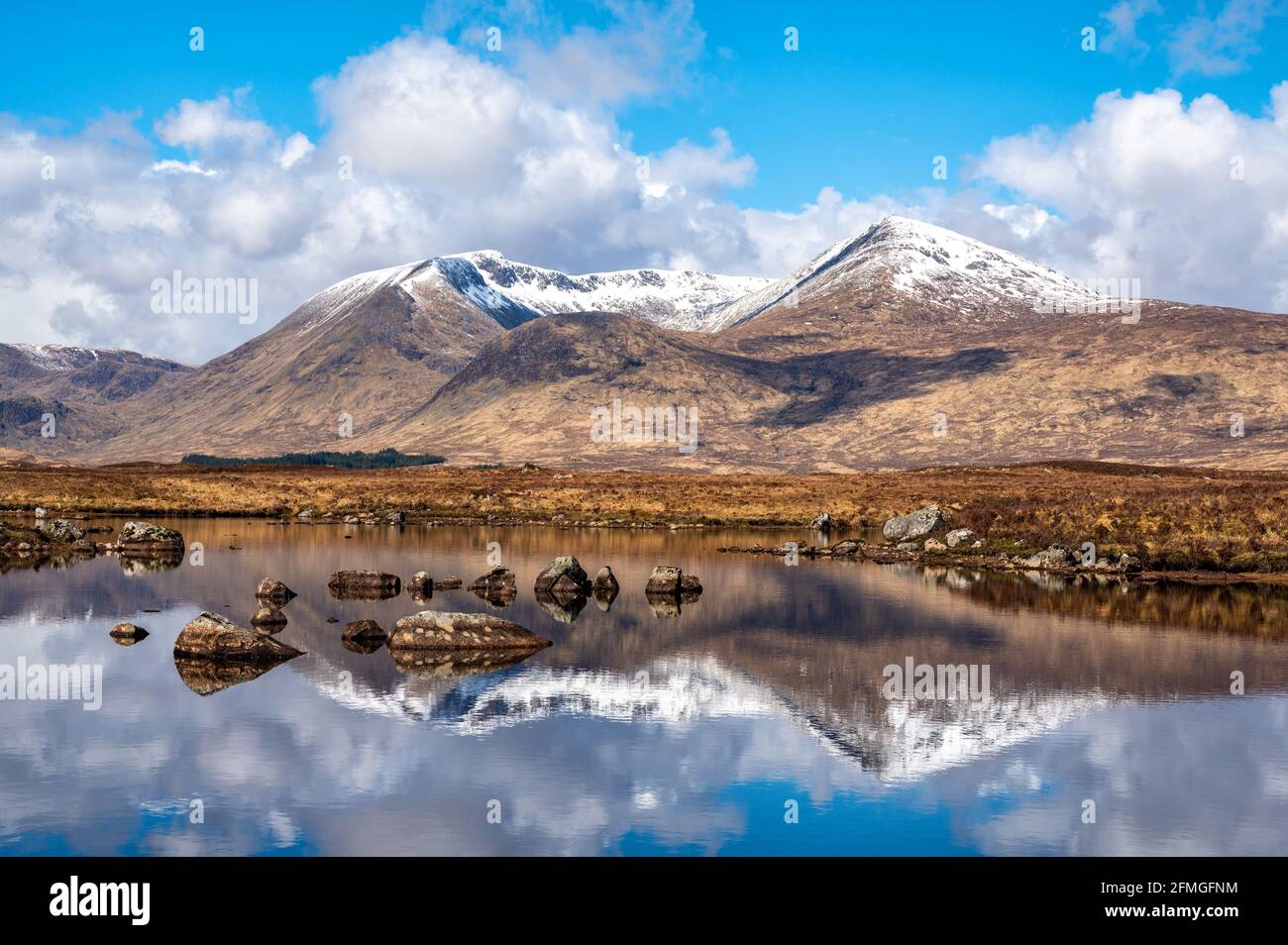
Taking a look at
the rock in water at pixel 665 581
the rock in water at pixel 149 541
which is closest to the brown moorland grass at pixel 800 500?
the rock in water at pixel 665 581

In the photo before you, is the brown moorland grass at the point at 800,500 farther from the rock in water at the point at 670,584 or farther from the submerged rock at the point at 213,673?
the submerged rock at the point at 213,673

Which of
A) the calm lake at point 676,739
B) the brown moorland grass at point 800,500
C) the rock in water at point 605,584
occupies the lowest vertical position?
the calm lake at point 676,739

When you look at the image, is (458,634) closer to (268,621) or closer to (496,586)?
(268,621)

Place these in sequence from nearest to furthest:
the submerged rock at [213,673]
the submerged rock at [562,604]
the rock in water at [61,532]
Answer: the submerged rock at [213,673], the submerged rock at [562,604], the rock in water at [61,532]

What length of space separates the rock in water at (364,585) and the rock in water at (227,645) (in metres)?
14.2

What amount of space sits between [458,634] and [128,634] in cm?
1127

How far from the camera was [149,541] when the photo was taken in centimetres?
7244

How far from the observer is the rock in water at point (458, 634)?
36625mm

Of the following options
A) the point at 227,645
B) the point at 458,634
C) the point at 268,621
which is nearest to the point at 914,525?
the point at 458,634
